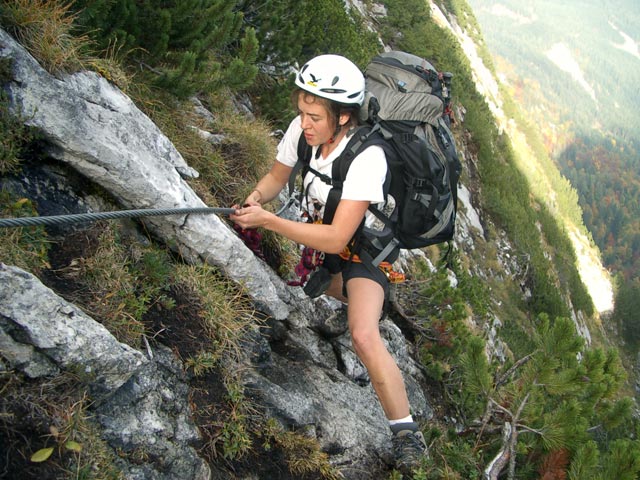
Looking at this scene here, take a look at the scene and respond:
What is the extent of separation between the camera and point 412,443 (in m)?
3.91

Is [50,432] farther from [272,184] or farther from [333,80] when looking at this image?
[333,80]

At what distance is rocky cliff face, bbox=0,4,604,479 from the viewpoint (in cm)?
284

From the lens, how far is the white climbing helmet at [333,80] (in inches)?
144

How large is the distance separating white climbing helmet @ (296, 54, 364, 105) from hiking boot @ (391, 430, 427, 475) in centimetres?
230

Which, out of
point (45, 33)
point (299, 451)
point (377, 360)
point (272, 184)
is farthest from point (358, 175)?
point (45, 33)

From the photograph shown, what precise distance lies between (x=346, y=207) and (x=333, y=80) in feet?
2.69

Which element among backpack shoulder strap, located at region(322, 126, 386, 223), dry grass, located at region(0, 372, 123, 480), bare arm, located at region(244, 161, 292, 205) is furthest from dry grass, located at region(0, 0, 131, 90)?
dry grass, located at region(0, 372, 123, 480)

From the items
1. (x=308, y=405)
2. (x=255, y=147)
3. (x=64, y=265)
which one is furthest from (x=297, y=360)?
(x=255, y=147)

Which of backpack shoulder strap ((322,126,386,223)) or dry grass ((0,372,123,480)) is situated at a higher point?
backpack shoulder strap ((322,126,386,223))

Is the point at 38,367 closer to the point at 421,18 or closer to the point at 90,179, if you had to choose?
the point at 90,179

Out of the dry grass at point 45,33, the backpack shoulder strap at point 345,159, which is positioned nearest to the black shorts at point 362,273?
the backpack shoulder strap at point 345,159

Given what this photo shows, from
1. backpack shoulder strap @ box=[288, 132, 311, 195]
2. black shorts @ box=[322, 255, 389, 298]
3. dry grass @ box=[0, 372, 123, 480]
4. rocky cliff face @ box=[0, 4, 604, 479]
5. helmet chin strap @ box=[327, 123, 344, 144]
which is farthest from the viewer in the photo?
black shorts @ box=[322, 255, 389, 298]

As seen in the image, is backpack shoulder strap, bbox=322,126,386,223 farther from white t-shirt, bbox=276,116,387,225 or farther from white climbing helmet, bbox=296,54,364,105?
white climbing helmet, bbox=296,54,364,105

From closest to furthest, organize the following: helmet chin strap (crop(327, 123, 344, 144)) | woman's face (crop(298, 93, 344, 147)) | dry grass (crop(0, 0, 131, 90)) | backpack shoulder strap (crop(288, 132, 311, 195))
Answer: dry grass (crop(0, 0, 131, 90)) → woman's face (crop(298, 93, 344, 147)) → helmet chin strap (crop(327, 123, 344, 144)) → backpack shoulder strap (crop(288, 132, 311, 195))
